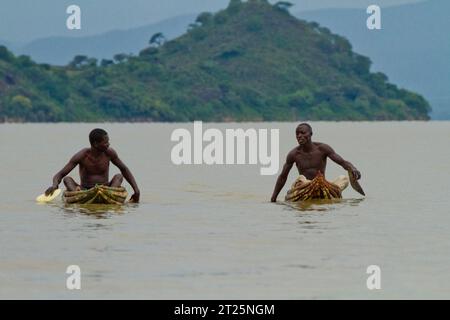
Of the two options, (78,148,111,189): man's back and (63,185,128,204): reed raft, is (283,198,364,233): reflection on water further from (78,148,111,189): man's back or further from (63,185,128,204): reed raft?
(78,148,111,189): man's back

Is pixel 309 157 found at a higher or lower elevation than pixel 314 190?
higher

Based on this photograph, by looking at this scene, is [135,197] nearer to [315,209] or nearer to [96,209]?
[96,209]

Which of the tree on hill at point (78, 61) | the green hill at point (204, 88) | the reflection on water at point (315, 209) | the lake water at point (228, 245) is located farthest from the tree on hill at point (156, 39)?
the reflection on water at point (315, 209)

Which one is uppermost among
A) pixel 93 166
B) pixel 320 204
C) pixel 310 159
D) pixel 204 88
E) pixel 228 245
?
pixel 204 88

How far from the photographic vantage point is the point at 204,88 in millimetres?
173375

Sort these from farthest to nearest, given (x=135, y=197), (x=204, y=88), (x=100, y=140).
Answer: (x=204, y=88)
(x=135, y=197)
(x=100, y=140)

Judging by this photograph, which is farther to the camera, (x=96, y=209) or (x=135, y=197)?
(x=135, y=197)

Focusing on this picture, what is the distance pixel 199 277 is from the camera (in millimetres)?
15891

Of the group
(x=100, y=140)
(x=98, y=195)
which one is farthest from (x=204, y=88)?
(x=100, y=140)

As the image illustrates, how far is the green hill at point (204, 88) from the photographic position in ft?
514

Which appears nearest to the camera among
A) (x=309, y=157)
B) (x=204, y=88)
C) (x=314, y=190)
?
(x=309, y=157)

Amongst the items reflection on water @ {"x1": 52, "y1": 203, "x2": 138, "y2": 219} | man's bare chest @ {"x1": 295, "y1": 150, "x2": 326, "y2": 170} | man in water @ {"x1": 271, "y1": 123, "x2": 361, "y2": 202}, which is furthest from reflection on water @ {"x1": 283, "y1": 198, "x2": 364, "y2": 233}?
reflection on water @ {"x1": 52, "y1": 203, "x2": 138, "y2": 219}

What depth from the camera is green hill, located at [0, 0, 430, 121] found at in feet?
514
